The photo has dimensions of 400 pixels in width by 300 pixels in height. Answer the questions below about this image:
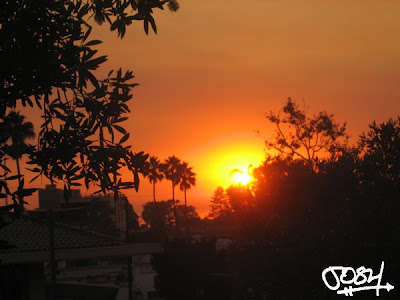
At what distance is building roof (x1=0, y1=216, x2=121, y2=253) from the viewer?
122ft

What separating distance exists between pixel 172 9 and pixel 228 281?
49.0 metres

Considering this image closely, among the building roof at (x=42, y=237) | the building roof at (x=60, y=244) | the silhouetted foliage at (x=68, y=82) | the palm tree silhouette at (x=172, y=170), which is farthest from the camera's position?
the palm tree silhouette at (x=172, y=170)

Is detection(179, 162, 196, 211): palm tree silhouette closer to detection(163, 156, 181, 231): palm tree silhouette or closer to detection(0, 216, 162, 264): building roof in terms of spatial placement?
detection(163, 156, 181, 231): palm tree silhouette

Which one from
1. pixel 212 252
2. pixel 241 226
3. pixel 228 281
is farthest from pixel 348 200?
pixel 212 252

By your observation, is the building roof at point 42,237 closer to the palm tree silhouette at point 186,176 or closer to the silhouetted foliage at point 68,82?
the silhouetted foliage at point 68,82

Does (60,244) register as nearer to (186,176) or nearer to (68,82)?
(68,82)

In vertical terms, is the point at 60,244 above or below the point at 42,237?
below

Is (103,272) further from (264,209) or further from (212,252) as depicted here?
(264,209)

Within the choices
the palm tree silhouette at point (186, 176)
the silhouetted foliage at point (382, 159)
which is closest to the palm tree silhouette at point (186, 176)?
the palm tree silhouette at point (186, 176)

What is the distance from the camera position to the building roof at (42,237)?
122 ft

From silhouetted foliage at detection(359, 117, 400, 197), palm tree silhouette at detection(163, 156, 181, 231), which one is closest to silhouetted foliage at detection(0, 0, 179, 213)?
silhouetted foliage at detection(359, 117, 400, 197)

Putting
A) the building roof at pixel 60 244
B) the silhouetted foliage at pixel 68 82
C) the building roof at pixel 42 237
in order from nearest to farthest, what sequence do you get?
the silhouetted foliage at pixel 68 82 < the building roof at pixel 60 244 < the building roof at pixel 42 237

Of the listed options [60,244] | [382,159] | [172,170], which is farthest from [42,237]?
[172,170]

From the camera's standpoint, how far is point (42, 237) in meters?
38.6
